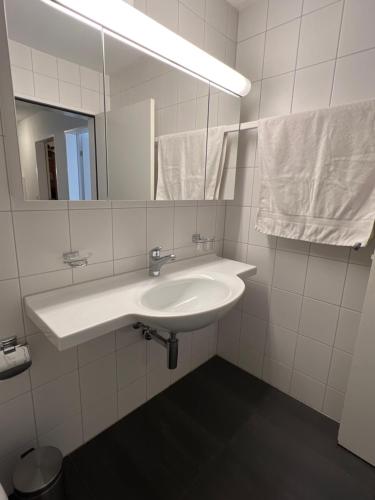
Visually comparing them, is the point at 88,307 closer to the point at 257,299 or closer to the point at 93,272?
the point at 93,272

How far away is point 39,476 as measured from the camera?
941 millimetres

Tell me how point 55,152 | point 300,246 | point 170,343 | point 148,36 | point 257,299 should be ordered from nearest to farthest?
point 55,152
point 148,36
point 170,343
point 300,246
point 257,299

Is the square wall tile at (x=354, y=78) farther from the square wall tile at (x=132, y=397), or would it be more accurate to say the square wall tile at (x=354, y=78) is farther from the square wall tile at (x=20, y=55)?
the square wall tile at (x=132, y=397)

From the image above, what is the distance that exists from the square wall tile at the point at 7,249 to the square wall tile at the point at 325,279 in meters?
1.37

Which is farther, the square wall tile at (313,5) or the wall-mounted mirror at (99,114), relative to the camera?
the square wall tile at (313,5)

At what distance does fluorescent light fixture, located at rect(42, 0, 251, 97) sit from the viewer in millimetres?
892

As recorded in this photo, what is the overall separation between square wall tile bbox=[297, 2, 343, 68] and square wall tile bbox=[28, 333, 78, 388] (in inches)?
68.4

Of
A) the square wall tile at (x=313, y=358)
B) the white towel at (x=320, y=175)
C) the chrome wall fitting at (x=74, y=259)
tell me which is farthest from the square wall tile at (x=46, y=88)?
the square wall tile at (x=313, y=358)

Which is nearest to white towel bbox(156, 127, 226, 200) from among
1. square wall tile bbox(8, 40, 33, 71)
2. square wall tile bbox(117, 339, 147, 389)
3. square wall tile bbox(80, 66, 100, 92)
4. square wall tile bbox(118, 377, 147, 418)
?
square wall tile bbox(80, 66, 100, 92)

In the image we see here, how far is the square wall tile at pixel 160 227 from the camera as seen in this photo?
1.32 metres

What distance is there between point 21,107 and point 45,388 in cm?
105

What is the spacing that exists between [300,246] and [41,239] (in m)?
1.26

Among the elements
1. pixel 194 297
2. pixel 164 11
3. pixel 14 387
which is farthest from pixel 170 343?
pixel 164 11

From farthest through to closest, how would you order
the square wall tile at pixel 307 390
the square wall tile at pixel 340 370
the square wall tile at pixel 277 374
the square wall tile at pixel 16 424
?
the square wall tile at pixel 277 374 < the square wall tile at pixel 307 390 < the square wall tile at pixel 340 370 < the square wall tile at pixel 16 424
